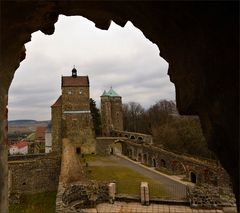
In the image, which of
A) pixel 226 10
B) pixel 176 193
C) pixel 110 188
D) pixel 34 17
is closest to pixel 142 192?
pixel 110 188

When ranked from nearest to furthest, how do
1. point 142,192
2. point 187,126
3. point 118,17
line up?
point 118,17, point 142,192, point 187,126

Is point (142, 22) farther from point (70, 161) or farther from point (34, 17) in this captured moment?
point (70, 161)

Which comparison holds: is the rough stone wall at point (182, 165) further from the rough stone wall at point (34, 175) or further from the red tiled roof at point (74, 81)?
the red tiled roof at point (74, 81)

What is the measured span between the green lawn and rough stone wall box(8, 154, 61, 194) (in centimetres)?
87

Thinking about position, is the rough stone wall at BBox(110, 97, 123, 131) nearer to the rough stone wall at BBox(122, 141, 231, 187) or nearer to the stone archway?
the rough stone wall at BBox(122, 141, 231, 187)

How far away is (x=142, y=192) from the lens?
46.8 feet

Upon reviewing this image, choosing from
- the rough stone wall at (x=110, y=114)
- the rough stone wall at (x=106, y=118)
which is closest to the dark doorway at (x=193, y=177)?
the rough stone wall at (x=110, y=114)

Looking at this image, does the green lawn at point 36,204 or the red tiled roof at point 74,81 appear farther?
the red tiled roof at point 74,81

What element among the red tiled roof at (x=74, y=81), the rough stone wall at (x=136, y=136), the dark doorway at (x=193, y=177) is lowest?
the dark doorway at (x=193, y=177)

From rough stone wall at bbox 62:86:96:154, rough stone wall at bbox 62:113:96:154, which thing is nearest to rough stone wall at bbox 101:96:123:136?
rough stone wall at bbox 62:113:96:154

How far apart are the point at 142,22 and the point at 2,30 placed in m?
1.92

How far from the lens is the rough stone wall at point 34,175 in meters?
24.6

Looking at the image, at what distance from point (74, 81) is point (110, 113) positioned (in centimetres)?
2539

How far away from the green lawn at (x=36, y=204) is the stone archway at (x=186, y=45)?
48.8ft
